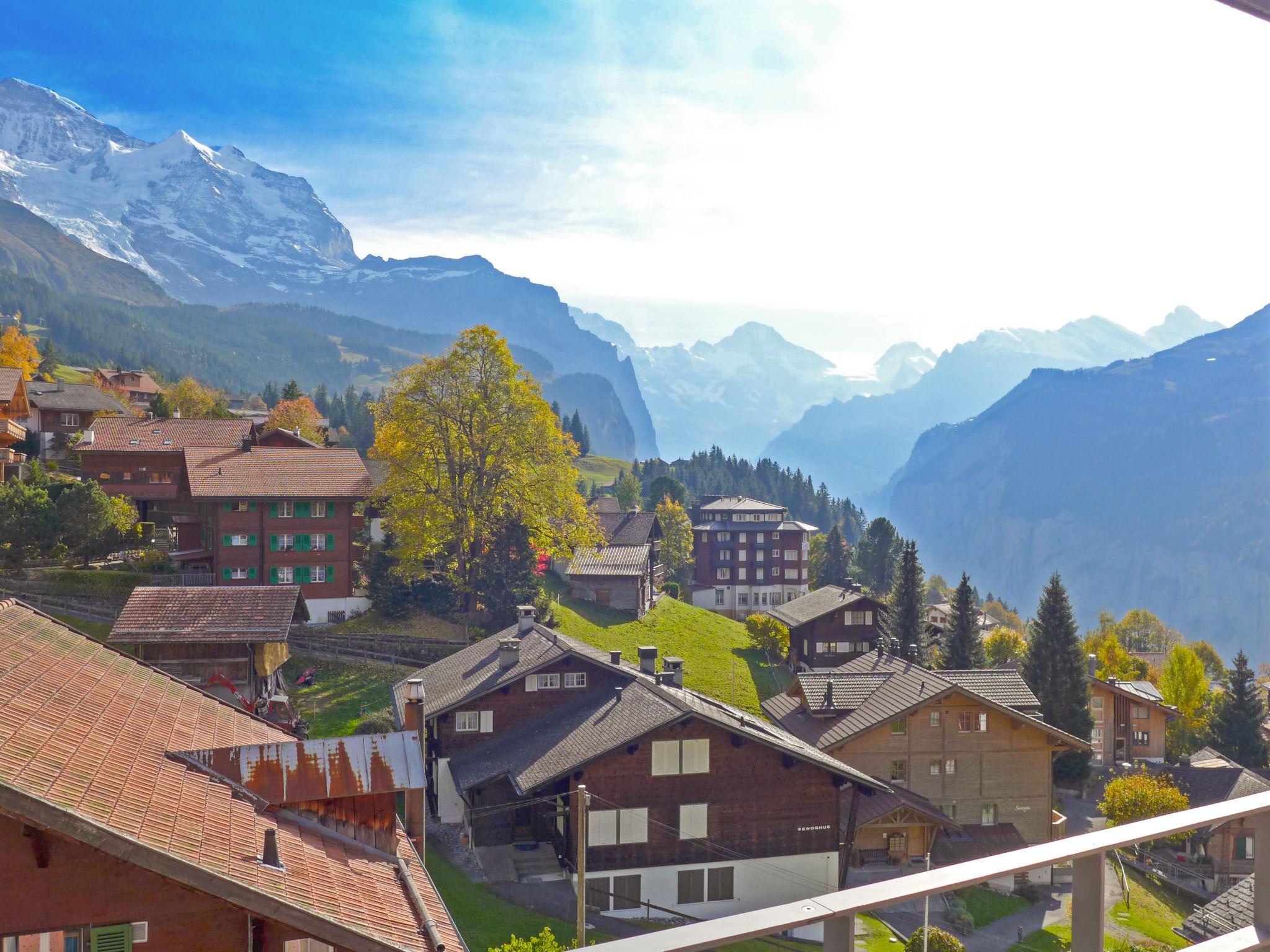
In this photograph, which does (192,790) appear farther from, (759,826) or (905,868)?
(905,868)

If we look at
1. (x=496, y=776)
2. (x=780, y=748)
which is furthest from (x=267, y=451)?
(x=780, y=748)

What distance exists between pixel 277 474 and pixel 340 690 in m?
14.0

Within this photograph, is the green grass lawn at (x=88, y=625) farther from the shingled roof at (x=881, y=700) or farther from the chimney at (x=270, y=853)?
the chimney at (x=270, y=853)

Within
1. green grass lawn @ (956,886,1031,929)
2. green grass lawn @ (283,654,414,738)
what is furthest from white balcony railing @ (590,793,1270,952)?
green grass lawn @ (283,654,414,738)

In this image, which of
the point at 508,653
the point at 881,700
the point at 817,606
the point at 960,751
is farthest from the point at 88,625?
the point at 817,606

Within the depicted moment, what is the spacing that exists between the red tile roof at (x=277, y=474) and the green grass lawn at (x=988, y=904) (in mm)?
33809

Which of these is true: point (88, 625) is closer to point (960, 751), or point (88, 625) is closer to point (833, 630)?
point (960, 751)

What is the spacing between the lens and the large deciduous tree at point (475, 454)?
47.8 m

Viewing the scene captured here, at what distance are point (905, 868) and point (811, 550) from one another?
76139 mm

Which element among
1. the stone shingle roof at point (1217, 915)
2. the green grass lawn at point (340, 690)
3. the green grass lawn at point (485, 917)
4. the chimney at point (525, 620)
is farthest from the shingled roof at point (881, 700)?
the green grass lawn at point (340, 690)

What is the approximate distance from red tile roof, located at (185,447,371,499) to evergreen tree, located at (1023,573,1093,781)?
4328 cm

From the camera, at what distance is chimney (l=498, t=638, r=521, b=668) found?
35812 millimetres

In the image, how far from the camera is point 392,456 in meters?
48.8

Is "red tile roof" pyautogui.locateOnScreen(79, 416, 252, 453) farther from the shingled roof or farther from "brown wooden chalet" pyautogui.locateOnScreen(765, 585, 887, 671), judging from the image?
"brown wooden chalet" pyautogui.locateOnScreen(765, 585, 887, 671)
